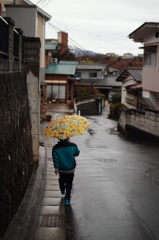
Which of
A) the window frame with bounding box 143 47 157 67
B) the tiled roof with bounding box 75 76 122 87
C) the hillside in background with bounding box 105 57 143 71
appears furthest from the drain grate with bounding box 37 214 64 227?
the hillside in background with bounding box 105 57 143 71

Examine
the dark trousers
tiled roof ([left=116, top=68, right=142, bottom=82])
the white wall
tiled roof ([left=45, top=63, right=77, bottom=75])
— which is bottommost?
the dark trousers

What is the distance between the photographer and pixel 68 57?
7150 centimetres

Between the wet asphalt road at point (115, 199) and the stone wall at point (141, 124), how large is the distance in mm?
3057

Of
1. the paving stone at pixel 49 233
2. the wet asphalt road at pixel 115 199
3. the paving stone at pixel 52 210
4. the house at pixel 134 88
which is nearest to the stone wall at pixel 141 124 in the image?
the wet asphalt road at pixel 115 199

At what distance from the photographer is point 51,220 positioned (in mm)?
6160

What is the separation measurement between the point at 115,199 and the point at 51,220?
1.82 metres

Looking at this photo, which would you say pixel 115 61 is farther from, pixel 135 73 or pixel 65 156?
pixel 65 156

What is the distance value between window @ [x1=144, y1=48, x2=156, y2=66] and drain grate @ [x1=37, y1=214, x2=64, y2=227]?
14.8 m

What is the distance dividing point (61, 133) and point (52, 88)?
32.7 m

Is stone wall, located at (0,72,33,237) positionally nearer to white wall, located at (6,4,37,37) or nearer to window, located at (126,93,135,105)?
white wall, located at (6,4,37,37)

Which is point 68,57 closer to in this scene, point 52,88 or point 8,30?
point 52,88

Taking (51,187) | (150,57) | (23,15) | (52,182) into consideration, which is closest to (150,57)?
(150,57)

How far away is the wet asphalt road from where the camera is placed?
564cm

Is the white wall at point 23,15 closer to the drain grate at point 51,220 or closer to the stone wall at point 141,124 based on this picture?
the stone wall at point 141,124
